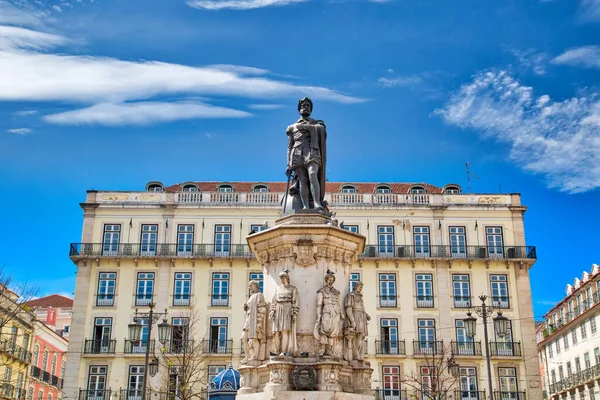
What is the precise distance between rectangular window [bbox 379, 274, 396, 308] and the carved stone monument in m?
30.9

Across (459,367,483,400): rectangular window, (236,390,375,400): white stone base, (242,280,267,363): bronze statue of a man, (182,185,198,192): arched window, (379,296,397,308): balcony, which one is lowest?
(236,390,375,400): white stone base

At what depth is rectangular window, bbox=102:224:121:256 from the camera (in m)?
45.1

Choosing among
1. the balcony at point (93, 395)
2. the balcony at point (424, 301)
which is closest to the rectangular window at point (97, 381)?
the balcony at point (93, 395)

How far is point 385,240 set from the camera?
45531 mm

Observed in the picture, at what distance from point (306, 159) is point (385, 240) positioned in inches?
1261

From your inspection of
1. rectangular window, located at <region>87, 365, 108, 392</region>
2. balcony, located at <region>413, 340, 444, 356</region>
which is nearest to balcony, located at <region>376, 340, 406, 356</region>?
balcony, located at <region>413, 340, 444, 356</region>

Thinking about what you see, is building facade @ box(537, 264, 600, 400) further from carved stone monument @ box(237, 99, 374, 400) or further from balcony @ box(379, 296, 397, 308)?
carved stone monument @ box(237, 99, 374, 400)

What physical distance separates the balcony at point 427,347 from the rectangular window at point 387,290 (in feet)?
9.29

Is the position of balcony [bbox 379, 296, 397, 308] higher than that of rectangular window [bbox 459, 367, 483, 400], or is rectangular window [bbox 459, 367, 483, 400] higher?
balcony [bbox 379, 296, 397, 308]

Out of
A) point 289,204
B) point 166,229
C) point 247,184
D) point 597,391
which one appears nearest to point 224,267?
point 166,229

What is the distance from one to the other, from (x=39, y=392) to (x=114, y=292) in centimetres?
1405

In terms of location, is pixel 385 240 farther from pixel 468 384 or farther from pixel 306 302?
pixel 306 302

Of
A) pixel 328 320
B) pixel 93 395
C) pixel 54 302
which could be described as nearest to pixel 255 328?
pixel 328 320

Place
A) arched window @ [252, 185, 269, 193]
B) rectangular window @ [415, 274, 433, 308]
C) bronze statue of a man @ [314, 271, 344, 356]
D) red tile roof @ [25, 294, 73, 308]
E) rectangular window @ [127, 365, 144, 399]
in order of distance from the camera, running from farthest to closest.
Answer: red tile roof @ [25, 294, 73, 308], arched window @ [252, 185, 269, 193], rectangular window @ [415, 274, 433, 308], rectangular window @ [127, 365, 144, 399], bronze statue of a man @ [314, 271, 344, 356]
